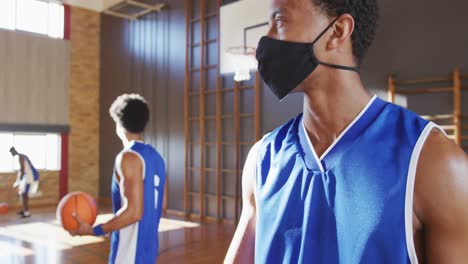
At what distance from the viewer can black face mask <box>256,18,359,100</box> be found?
34.7 inches

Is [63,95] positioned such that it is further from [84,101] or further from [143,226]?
[143,226]

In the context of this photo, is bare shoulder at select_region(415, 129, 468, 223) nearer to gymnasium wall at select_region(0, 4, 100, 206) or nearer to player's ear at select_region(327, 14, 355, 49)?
player's ear at select_region(327, 14, 355, 49)

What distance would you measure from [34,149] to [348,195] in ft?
28.4

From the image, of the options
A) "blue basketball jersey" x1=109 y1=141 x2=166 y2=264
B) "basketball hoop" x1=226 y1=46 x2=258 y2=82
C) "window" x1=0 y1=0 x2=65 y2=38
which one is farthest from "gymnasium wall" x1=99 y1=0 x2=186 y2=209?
"blue basketball jersey" x1=109 y1=141 x2=166 y2=264

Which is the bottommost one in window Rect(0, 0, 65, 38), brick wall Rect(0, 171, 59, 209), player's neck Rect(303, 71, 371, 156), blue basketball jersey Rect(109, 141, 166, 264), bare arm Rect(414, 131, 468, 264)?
brick wall Rect(0, 171, 59, 209)

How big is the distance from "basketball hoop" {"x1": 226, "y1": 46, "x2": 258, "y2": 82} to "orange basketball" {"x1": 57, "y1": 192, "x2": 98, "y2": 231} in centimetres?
335

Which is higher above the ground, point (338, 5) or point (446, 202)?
point (338, 5)

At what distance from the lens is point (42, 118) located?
26.7 ft

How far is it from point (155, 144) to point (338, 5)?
23.2 feet

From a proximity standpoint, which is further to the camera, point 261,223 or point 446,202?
point 261,223

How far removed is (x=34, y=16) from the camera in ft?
26.9

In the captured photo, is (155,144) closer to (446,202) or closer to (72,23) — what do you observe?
(72,23)

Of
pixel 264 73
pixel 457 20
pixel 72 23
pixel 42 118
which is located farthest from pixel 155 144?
pixel 264 73

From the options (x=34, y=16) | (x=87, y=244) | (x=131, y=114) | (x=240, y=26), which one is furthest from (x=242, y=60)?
(x=34, y=16)
